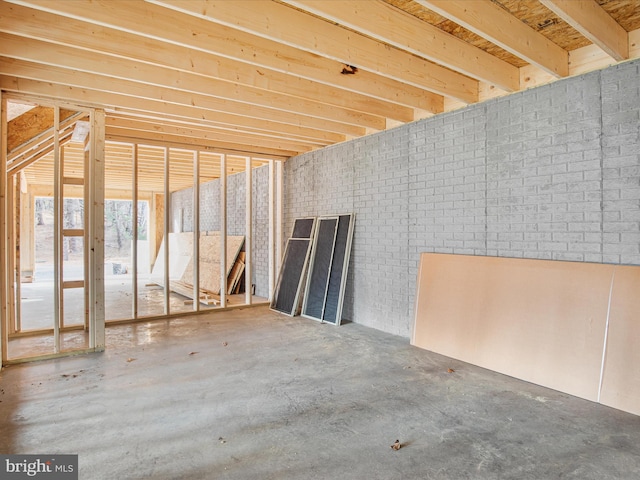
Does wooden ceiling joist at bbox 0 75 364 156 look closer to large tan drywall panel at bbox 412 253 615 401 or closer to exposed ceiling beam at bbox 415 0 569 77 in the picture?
exposed ceiling beam at bbox 415 0 569 77

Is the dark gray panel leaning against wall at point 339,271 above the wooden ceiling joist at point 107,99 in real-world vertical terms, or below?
below

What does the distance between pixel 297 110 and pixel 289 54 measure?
1064mm

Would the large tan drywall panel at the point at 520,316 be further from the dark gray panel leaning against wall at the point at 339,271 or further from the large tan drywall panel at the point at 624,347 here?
the dark gray panel leaning against wall at the point at 339,271

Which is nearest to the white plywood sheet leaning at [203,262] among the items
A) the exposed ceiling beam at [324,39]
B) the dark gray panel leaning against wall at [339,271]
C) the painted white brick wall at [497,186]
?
the dark gray panel leaning against wall at [339,271]

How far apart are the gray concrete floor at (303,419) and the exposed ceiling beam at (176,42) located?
2.77 m

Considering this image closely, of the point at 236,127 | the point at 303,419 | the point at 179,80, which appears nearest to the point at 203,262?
the point at 236,127

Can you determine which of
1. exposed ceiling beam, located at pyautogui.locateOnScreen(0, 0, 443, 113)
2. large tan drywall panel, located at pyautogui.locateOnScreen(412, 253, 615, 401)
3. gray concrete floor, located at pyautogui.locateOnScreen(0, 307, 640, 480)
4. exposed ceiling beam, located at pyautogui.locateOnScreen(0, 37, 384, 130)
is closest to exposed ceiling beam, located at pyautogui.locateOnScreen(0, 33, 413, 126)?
exposed ceiling beam, located at pyautogui.locateOnScreen(0, 37, 384, 130)

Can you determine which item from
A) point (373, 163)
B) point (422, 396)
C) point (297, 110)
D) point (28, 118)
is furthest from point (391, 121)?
point (28, 118)

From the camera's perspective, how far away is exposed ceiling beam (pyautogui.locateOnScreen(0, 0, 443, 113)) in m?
2.54

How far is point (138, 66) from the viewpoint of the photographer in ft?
11.1

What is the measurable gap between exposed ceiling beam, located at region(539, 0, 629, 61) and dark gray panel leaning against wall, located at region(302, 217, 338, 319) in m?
3.71

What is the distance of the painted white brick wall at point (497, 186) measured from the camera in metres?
2.98

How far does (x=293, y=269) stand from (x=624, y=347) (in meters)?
4.42

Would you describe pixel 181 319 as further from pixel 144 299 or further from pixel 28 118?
pixel 28 118
